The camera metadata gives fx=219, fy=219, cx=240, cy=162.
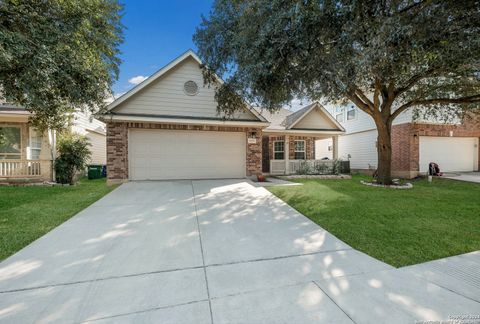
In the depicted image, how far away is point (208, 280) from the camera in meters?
2.82

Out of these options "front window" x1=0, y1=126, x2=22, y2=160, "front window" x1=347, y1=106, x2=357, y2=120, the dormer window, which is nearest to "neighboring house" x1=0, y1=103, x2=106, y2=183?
"front window" x1=0, y1=126, x2=22, y2=160

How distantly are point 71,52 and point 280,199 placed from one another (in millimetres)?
7549

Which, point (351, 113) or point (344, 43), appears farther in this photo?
point (351, 113)

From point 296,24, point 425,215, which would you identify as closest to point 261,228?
point 425,215

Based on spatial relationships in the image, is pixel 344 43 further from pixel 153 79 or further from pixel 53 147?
pixel 53 147

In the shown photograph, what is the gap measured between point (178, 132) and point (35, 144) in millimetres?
7997

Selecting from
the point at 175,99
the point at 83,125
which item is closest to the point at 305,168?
the point at 175,99

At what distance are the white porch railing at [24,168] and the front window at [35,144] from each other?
2.38 feet

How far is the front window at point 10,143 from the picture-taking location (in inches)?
443

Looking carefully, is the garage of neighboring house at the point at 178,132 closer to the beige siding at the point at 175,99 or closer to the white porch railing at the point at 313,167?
the beige siding at the point at 175,99

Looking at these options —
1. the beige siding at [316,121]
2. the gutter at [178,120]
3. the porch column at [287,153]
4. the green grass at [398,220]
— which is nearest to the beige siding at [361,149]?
the beige siding at [316,121]

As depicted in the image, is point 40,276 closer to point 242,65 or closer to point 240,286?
point 240,286

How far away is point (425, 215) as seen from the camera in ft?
18.3

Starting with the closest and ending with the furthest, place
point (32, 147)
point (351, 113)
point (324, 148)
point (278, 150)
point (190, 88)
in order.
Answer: point (190, 88) → point (32, 147) → point (278, 150) → point (351, 113) → point (324, 148)
